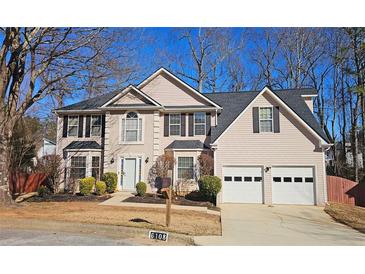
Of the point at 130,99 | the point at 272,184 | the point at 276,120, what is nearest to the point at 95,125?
the point at 130,99

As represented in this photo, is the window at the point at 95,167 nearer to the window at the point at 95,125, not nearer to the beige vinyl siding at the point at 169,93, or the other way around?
the window at the point at 95,125

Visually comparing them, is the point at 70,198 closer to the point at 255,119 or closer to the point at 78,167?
the point at 78,167

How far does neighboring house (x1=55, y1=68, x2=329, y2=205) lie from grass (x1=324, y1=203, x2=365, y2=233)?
93 cm

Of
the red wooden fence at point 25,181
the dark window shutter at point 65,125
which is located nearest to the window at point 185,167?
the dark window shutter at point 65,125

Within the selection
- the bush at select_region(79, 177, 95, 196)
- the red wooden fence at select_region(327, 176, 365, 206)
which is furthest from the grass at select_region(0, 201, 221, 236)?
the red wooden fence at select_region(327, 176, 365, 206)

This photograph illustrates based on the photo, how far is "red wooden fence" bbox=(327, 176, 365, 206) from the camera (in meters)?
14.7

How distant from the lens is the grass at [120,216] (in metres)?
7.81

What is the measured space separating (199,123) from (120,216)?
8.05m

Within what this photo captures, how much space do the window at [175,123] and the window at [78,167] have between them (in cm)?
543

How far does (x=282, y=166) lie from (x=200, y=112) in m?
5.40

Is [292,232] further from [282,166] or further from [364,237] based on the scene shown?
[282,166]

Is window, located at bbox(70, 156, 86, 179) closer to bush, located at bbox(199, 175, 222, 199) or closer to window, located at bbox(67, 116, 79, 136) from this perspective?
window, located at bbox(67, 116, 79, 136)

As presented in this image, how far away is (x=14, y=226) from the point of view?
8.09m

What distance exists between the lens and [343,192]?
48.4 ft
